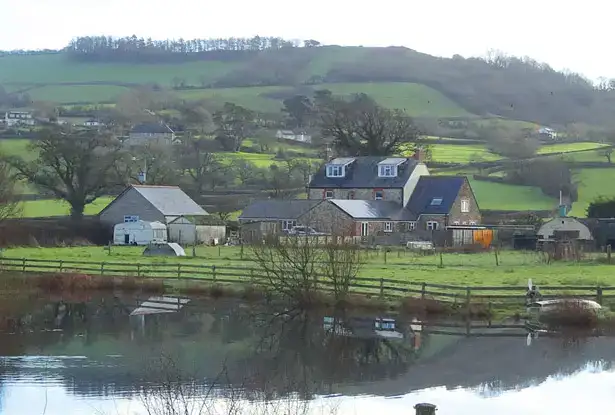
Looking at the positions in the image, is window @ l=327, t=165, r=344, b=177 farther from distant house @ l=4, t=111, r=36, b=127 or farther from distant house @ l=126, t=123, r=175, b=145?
distant house @ l=4, t=111, r=36, b=127

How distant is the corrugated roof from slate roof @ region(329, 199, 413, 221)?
393 inches

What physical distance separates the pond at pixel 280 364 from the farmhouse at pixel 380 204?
29.7 meters

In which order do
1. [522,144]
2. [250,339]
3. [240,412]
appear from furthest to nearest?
1. [522,144]
2. [250,339]
3. [240,412]

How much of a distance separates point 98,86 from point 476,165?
71738 mm

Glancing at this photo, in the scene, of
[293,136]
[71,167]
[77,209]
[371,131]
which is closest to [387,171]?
[371,131]

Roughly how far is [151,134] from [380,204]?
145ft

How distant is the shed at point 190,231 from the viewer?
213ft

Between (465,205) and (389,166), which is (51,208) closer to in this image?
(389,166)

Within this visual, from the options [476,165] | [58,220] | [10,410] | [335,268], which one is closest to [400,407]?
[10,410]

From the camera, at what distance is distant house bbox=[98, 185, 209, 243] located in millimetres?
65250

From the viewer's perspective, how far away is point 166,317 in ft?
106

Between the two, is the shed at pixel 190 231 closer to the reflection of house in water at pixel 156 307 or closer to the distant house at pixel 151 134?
the reflection of house in water at pixel 156 307

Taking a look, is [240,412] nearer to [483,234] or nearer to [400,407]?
[400,407]

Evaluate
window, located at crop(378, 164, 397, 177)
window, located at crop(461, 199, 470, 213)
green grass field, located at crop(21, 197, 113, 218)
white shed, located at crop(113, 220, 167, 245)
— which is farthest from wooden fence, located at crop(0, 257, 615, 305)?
window, located at crop(461, 199, 470, 213)
